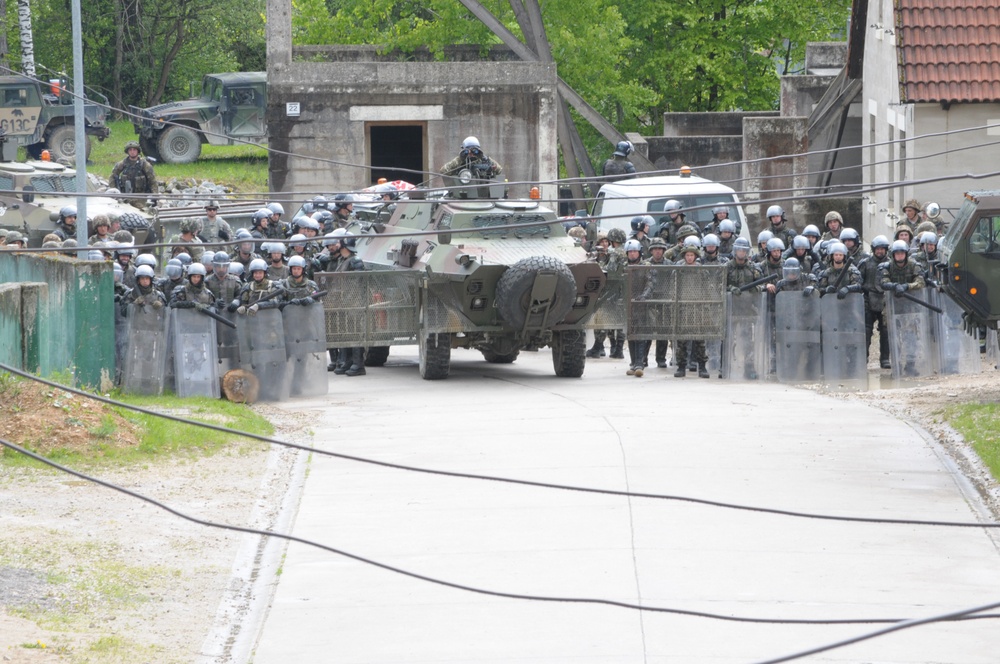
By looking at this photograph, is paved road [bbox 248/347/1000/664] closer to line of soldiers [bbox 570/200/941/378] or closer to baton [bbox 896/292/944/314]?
line of soldiers [bbox 570/200/941/378]

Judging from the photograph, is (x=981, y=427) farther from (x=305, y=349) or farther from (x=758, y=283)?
(x=305, y=349)

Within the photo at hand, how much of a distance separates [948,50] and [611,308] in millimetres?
8218

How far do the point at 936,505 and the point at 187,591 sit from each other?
5835 millimetres

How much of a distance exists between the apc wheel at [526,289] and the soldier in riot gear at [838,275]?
10.3ft

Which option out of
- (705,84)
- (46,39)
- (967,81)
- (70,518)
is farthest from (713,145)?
(46,39)

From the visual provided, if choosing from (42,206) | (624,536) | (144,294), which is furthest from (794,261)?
(42,206)

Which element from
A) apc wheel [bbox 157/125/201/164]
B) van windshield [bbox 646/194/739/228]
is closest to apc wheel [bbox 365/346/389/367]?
van windshield [bbox 646/194/739/228]

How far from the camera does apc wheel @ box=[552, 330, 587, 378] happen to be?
19.2 m

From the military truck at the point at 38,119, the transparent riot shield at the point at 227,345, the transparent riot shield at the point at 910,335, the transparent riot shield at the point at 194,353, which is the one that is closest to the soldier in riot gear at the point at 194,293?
the transparent riot shield at the point at 194,353

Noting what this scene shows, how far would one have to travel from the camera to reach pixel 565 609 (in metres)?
9.82

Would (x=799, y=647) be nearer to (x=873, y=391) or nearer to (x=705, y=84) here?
(x=873, y=391)

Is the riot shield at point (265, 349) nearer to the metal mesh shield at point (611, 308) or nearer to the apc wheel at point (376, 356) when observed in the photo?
the apc wheel at point (376, 356)

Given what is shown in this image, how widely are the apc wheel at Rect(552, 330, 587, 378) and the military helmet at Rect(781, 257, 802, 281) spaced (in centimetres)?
253

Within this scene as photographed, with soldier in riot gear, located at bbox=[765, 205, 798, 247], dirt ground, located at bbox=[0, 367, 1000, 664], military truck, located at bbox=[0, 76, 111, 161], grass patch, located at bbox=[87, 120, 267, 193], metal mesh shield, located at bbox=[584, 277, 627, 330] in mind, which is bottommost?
dirt ground, located at bbox=[0, 367, 1000, 664]
